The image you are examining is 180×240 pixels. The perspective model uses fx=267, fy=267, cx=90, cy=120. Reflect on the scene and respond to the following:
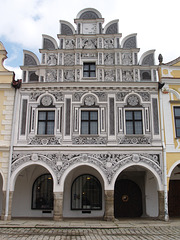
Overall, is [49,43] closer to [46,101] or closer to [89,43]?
[89,43]

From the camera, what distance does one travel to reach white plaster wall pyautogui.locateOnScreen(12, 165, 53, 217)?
612 inches

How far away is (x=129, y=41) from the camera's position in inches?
648

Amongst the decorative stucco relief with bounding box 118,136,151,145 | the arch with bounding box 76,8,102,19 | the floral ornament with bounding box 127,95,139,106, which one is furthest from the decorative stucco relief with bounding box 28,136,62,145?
the arch with bounding box 76,8,102,19

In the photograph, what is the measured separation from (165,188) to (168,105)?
179 inches

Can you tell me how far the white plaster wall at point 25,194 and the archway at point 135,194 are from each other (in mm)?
4288

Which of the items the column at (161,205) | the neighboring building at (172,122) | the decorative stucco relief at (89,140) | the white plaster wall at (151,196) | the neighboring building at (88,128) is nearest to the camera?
the column at (161,205)

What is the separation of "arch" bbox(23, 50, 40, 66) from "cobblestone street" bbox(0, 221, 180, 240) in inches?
355

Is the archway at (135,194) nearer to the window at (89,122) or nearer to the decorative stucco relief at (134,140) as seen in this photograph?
the decorative stucco relief at (134,140)

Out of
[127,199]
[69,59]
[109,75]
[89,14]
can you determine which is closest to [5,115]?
[69,59]

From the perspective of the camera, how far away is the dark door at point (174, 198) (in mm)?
15921

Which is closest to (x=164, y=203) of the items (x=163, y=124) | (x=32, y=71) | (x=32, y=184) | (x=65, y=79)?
(x=163, y=124)

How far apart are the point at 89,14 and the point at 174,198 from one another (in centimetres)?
1257

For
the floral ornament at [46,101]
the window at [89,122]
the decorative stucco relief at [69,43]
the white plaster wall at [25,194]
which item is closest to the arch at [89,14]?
the decorative stucco relief at [69,43]

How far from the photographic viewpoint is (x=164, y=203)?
13.8 metres
